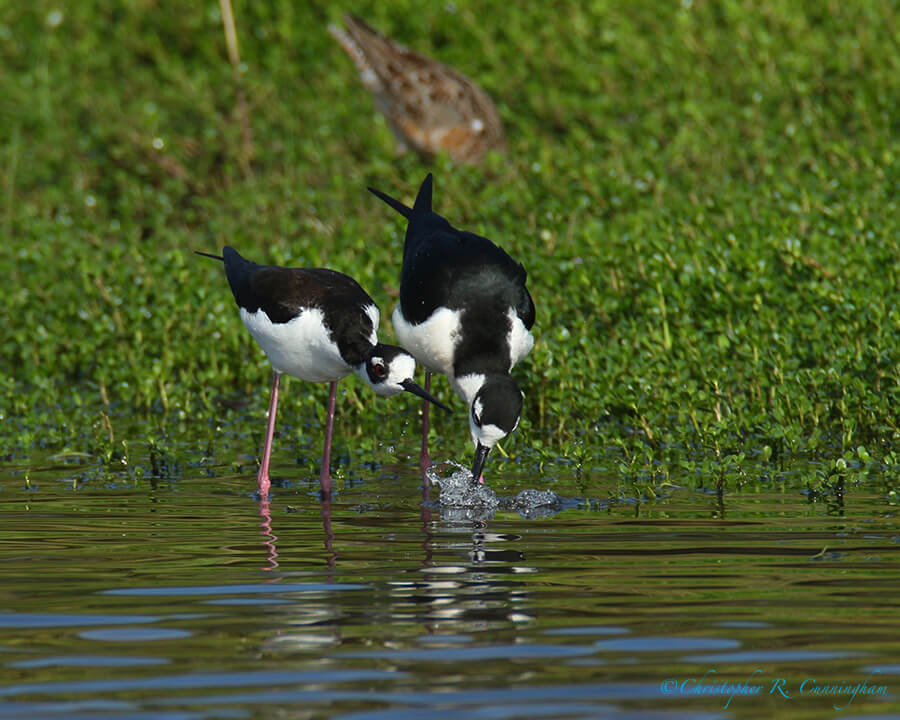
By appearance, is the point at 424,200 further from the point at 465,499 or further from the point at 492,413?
the point at 465,499

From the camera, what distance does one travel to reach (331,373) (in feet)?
25.3

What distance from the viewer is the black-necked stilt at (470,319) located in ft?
23.6

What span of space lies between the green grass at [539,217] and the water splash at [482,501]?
22.5 inches

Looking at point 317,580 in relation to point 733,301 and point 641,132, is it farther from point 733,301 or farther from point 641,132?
point 641,132

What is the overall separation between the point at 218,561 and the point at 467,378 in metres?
1.86

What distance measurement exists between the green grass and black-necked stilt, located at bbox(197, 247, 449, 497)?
2.38ft

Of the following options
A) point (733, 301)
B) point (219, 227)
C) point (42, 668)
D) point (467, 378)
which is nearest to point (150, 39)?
point (219, 227)

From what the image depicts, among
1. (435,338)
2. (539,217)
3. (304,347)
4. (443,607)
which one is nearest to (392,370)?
(435,338)

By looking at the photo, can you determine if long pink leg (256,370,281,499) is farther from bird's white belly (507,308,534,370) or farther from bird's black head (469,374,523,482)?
bird's white belly (507,308,534,370)

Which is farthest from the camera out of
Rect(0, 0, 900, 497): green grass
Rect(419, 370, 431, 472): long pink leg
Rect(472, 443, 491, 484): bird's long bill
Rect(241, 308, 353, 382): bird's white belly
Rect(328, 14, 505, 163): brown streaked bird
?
Rect(328, 14, 505, 163): brown streaked bird

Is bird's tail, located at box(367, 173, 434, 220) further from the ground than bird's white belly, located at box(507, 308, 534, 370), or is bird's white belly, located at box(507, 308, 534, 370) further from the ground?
bird's tail, located at box(367, 173, 434, 220)

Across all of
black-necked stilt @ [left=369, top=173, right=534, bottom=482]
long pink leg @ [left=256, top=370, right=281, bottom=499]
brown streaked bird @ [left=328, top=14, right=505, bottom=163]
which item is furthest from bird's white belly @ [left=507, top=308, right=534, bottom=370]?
brown streaked bird @ [left=328, top=14, right=505, bottom=163]

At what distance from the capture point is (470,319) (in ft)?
24.3

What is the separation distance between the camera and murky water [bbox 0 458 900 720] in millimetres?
4191
